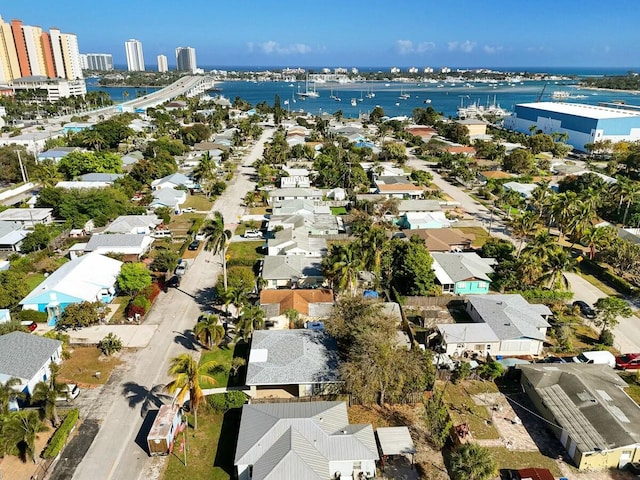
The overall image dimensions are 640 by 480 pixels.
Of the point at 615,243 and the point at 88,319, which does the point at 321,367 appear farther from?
the point at 615,243

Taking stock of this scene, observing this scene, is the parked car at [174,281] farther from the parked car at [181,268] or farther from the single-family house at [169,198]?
the single-family house at [169,198]

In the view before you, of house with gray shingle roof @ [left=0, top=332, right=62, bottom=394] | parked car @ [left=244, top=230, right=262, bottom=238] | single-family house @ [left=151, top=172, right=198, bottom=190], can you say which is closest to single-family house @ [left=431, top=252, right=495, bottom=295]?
parked car @ [left=244, top=230, right=262, bottom=238]

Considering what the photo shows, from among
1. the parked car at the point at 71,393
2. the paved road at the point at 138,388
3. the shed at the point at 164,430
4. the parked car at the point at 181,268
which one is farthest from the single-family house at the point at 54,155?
the shed at the point at 164,430

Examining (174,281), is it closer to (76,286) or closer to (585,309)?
(76,286)

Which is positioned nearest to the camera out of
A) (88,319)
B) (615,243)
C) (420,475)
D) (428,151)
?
(420,475)

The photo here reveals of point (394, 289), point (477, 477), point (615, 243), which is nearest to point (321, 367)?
point (477, 477)

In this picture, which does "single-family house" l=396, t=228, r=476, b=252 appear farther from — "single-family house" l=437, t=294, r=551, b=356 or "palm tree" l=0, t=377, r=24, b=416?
"palm tree" l=0, t=377, r=24, b=416
